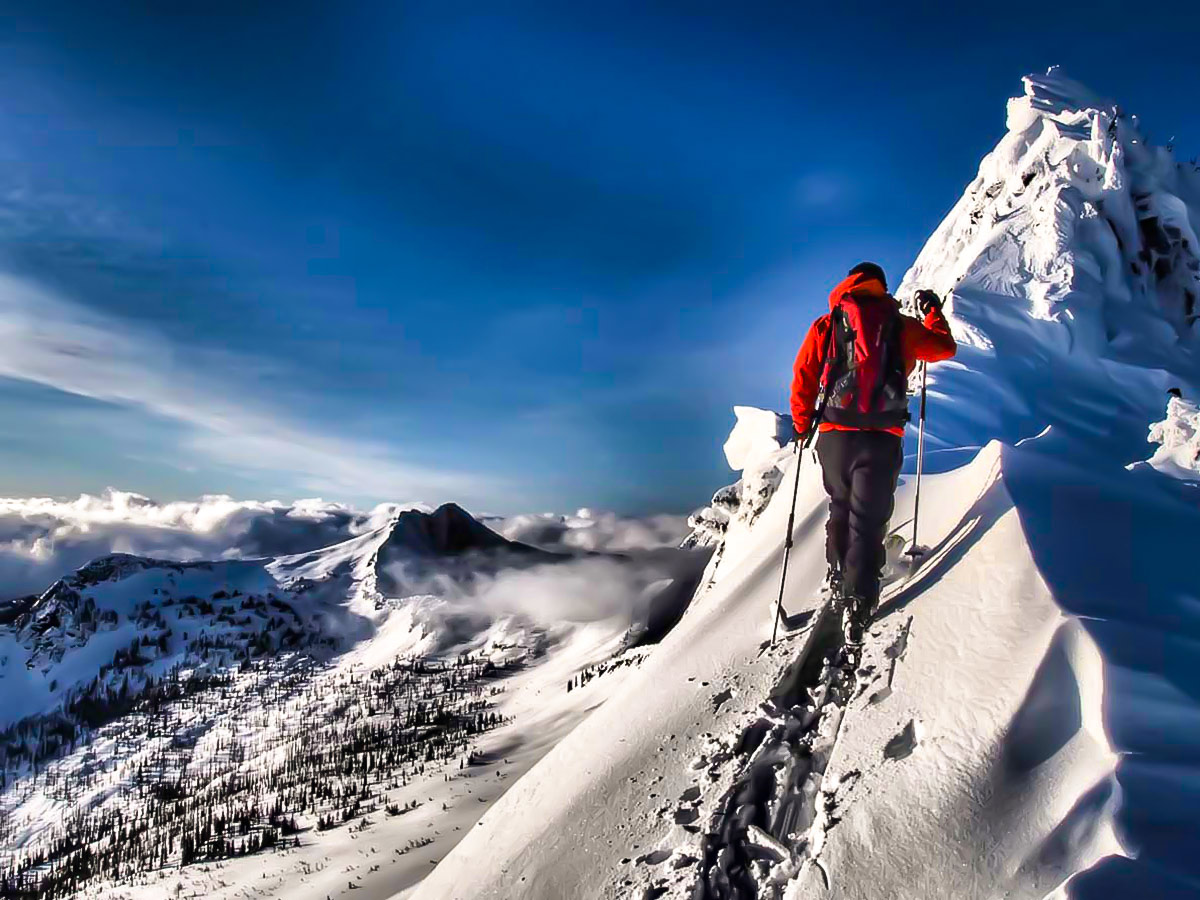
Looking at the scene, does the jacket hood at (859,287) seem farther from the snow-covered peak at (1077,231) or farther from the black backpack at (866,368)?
the snow-covered peak at (1077,231)

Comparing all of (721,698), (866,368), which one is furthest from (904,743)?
(866,368)

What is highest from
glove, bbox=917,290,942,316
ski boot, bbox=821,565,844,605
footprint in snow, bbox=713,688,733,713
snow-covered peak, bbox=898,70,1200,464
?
snow-covered peak, bbox=898,70,1200,464

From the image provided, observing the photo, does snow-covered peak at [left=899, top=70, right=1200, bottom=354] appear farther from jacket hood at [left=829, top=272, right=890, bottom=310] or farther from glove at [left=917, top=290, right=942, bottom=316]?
jacket hood at [left=829, top=272, right=890, bottom=310]

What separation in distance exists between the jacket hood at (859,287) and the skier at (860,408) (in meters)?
0.01

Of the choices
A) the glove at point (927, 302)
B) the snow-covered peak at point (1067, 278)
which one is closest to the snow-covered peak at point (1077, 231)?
the snow-covered peak at point (1067, 278)

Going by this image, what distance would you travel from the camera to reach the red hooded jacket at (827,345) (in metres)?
7.70

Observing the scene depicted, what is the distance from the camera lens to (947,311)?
4266 centimetres

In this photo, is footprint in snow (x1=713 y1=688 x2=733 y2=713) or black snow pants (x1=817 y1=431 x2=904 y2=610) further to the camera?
footprint in snow (x1=713 y1=688 x2=733 y2=713)

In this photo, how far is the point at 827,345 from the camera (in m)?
7.89

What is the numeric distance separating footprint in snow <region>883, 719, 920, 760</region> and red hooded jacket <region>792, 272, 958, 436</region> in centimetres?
317

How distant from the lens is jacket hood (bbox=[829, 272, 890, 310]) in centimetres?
773

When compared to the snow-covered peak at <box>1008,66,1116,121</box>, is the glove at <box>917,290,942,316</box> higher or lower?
lower

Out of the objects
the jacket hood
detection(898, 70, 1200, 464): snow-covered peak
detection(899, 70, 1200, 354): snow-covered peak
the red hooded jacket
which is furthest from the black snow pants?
detection(899, 70, 1200, 354): snow-covered peak

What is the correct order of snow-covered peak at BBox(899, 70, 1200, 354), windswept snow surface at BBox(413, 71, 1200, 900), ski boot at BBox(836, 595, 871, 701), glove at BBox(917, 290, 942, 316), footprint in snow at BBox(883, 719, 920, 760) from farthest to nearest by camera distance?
snow-covered peak at BBox(899, 70, 1200, 354), glove at BBox(917, 290, 942, 316), ski boot at BBox(836, 595, 871, 701), footprint in snow at BBox(883, 719, 920, 760), windswept snow surface at BBox(413, 71, 1200, 900)
